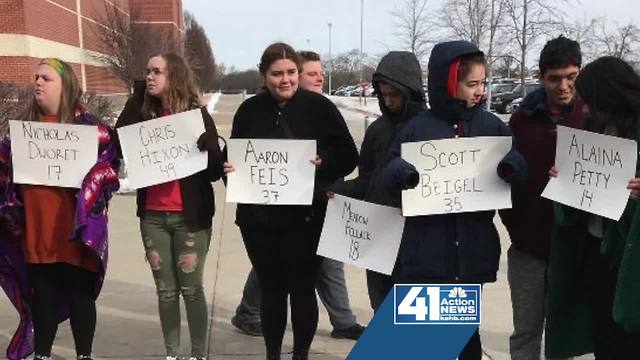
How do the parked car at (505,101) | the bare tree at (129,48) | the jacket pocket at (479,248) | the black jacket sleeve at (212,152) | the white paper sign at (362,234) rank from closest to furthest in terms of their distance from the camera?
the jacket pocket at (479,248) < the white paper sign at (362,234) < the black jacket sleeve at (212,152) < the bare tree at (129,48) < the parked car at (505,101)

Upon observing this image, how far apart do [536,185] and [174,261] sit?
6.12 ft

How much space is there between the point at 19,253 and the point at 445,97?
2476mm

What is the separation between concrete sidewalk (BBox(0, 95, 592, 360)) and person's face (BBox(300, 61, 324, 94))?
5.32 ft

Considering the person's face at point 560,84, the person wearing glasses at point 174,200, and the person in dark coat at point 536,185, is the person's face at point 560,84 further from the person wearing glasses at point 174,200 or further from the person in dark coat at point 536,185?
the person wearing glasses at point 174,200

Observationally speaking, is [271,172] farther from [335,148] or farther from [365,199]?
[365,199]

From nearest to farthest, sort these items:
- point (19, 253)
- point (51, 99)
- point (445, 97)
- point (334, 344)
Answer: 1. point (445, 97)
2. point (51, 99)
3. point (19, 253)
4. point (334, 344)

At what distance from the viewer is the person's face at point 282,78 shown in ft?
10.7

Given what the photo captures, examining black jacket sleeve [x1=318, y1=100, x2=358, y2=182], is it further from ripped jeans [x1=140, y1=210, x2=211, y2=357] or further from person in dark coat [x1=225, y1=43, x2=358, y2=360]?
ripped jeans [x1=140, y1=210, x2=211, y2=357]

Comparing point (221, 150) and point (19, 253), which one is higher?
point (221, 150)

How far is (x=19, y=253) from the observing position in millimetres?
3635

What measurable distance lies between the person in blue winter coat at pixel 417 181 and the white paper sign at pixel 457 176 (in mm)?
57

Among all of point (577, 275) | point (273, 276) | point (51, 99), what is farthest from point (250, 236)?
point (577, 275)

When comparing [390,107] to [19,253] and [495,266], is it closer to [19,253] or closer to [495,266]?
[495,266]

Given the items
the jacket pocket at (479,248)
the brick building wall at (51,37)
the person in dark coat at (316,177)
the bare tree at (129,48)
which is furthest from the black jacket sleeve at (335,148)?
the brick building wall at (51,37)
